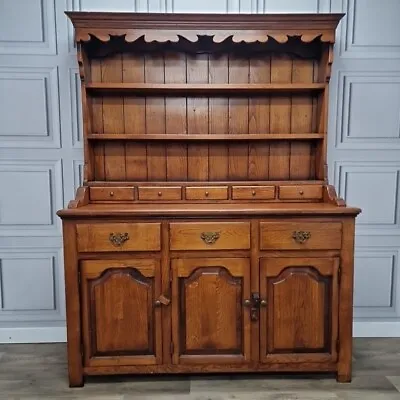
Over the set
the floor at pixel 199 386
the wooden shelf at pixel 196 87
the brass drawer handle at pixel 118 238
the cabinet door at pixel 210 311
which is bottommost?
the floor at pixel 199 386

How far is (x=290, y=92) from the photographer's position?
2.21 metres

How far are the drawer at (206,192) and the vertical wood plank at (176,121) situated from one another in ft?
0.38

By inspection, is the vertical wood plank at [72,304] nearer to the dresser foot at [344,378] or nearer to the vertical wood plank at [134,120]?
the vertical wood plank at [134,120]

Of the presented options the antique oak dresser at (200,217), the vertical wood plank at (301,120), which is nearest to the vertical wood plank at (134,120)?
the antique oak dresser at (200,217)

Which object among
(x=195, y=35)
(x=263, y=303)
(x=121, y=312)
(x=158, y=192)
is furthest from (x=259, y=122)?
(x=121, y=312)

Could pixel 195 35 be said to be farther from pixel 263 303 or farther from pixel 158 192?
pixel 263 303

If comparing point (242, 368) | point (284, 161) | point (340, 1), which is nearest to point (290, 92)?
point (284, 161)

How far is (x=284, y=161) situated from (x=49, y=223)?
146cm

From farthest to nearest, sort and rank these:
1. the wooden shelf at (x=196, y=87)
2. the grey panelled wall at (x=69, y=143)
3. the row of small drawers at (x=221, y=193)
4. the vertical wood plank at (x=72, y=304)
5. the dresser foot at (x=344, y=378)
Result: the grey panelled wall at (x=69, y=143)
the row of small drawers at (x=221, y=193)
the wooden shelf at (x=196, y=87)
the dresser foot at (x=344, y=378)
the vertical wood plank at (x=72, y=304)

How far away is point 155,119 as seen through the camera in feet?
7.29

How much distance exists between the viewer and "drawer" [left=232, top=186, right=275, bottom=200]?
2.18m

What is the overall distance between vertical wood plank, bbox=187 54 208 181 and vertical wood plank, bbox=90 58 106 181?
0.50m

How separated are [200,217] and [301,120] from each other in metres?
0.89

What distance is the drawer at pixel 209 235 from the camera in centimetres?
183
